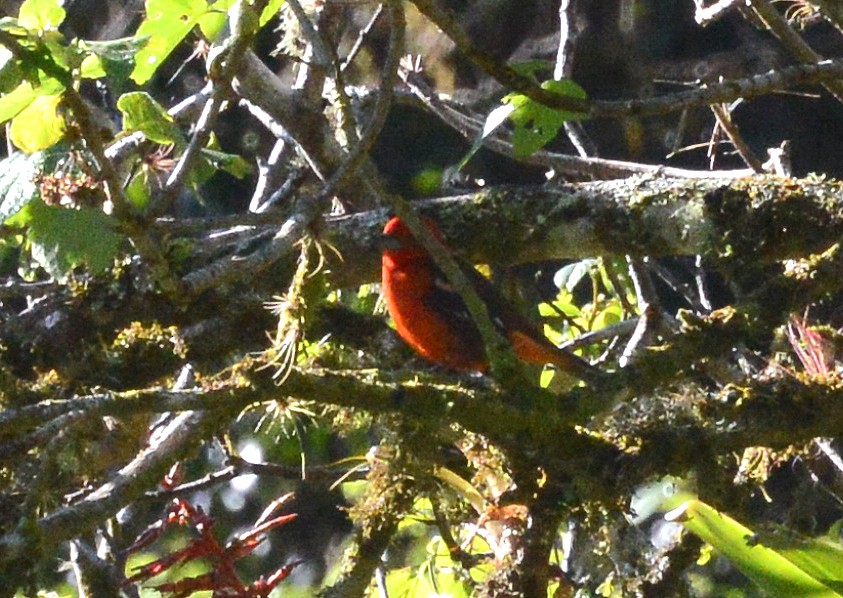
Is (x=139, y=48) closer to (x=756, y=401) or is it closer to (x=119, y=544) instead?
(x=756, y=401)

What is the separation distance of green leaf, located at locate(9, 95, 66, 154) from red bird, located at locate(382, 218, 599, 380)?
104 cm

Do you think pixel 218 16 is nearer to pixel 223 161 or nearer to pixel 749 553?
pixel 223 161

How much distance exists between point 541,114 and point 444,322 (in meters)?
1.20

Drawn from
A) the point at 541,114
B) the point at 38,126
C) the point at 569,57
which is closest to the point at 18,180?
the point at 38,126

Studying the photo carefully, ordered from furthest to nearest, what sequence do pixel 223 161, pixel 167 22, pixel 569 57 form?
pixel 569 57 → pixel 223 161 → pixel 167 22

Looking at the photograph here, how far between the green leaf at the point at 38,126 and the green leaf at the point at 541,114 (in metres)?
0.72

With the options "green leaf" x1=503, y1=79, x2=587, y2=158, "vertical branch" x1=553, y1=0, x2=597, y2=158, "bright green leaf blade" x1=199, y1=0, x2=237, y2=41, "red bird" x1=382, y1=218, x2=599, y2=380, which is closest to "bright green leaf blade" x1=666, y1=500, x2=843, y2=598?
"green leaf" x1=503, y1=79, x2=587, y2=158

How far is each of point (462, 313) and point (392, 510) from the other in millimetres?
957

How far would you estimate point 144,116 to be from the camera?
1.93 metres

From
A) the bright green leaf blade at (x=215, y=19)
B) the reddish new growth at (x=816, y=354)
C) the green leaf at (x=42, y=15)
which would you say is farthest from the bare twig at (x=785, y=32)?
the green leaf at (x=42, y=15)

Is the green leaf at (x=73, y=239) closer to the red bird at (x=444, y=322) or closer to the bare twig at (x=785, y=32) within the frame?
the red bird at (x=444, y=322)

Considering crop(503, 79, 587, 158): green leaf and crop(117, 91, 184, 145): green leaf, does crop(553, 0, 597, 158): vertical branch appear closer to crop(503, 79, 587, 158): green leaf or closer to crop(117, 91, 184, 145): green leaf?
crop(503, 79, 587, 158): green leaf

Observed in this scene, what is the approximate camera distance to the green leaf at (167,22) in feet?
6.20

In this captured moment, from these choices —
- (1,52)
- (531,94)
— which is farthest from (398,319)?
(1,52)
